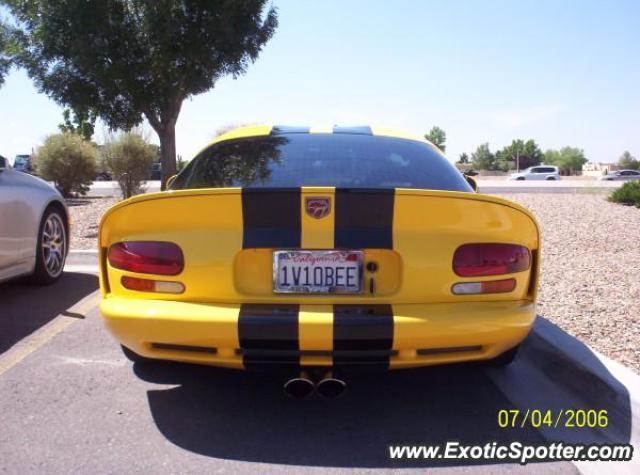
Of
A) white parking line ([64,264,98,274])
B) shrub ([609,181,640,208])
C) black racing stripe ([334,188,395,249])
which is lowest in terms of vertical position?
white parking line ([64,264,98,274])

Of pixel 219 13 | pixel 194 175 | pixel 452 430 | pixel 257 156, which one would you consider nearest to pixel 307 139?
pixel 257 156

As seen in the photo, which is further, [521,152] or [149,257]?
[521,152]

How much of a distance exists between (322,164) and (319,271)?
0.91 metres

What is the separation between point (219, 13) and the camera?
10773 mm

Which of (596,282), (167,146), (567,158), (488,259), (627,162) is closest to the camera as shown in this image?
(488,259)

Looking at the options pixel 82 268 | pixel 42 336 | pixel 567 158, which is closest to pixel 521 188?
pixel 82 268

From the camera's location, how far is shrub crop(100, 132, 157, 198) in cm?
1483

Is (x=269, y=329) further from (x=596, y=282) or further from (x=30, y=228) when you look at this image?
(x=596, y=282)

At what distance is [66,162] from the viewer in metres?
18.0

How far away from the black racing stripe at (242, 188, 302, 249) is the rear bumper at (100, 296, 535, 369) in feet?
0.95

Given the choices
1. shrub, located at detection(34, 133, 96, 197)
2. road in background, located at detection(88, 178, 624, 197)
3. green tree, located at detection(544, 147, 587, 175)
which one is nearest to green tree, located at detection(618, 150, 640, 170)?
green tree, located at detection(544, 147, 587, 175)

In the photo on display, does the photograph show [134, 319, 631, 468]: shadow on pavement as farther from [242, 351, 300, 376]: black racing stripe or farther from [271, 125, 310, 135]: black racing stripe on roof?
[271, 125, 310, 135]: black racing stripe on roof

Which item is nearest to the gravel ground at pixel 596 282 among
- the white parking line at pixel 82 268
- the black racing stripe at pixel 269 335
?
the black racing stripe at pixel 269 335

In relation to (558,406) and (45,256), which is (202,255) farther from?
(45,256)
